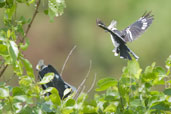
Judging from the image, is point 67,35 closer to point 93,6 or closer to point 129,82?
point 93,6

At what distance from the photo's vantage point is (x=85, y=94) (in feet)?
3.37

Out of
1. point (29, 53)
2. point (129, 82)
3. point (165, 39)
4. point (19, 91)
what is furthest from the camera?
point (29, 53)

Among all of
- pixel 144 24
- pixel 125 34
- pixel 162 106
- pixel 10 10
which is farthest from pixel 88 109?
pixel 144 24

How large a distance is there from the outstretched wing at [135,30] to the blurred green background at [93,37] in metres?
4.67

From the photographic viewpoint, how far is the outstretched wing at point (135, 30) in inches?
66.6

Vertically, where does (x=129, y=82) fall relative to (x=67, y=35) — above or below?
above

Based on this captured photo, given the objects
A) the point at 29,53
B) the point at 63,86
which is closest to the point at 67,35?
the point at 29,53

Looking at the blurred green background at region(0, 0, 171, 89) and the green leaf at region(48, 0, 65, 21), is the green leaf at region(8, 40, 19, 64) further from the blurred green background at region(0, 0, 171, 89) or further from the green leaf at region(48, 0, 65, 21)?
the blurred green background at region(0, 0, 171, 89)

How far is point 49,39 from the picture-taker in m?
8.20

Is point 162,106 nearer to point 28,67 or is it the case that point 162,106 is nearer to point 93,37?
point 28,67

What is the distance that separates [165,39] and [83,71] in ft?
4.88

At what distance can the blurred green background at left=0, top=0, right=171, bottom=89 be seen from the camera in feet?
23.0

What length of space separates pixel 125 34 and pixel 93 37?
5999 mm

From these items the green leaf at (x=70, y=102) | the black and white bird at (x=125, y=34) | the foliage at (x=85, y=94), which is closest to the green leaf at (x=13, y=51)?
the foliage at (x=85, y=94)
